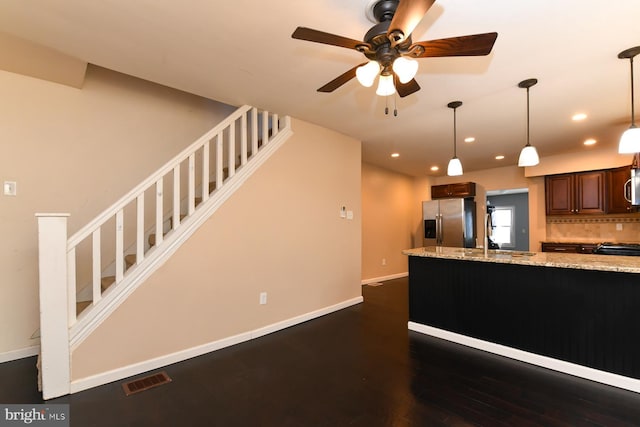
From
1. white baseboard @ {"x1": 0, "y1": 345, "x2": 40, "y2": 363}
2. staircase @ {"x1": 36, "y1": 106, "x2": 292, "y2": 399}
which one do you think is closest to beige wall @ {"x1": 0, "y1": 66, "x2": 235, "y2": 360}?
white baseboard @ {"x1": 0, "y1": 345, "x2": 40, "y2": 363}

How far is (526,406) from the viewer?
6.61 ft

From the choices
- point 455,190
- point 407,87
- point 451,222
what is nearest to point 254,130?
point 407,87

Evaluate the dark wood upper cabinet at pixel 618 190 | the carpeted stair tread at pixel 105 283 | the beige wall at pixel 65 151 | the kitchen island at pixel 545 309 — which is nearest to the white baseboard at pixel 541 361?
the kitchen island at pixel 545 309

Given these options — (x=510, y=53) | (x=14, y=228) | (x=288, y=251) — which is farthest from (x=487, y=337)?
(x=14, y=228)

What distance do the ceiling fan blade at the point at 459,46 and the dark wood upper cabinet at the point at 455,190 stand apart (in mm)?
5022

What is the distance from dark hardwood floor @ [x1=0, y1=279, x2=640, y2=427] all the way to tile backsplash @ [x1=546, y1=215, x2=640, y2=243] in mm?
3985

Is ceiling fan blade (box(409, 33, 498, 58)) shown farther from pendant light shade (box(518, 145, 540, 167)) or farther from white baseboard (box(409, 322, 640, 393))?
white baseboard (box(409, 322, 640, 393))

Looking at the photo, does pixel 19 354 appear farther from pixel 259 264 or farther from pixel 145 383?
pixel 259 264

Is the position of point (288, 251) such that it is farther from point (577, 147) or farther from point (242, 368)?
point (577, 147)

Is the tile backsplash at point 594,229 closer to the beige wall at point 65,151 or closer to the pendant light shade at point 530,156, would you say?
the pendant light shade at point 530,156

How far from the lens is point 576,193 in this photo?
200 inches

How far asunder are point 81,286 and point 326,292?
9.05 feet

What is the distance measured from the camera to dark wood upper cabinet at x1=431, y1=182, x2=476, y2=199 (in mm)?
6113

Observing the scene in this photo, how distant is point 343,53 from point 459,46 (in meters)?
0.93
